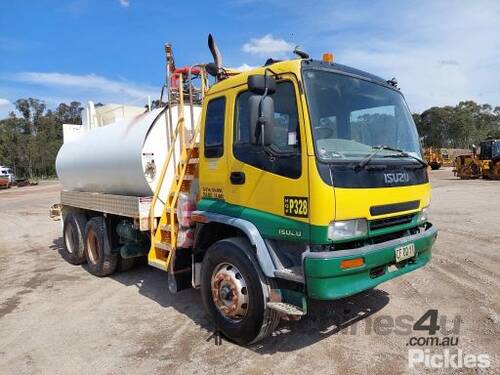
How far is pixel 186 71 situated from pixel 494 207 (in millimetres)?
11763

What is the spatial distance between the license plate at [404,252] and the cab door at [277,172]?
101cm

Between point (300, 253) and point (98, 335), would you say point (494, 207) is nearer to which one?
point (300, 253)

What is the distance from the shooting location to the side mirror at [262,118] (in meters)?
3.60

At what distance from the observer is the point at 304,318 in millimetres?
4836

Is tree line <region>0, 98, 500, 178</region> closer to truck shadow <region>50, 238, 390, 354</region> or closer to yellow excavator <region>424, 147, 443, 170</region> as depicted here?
yellow excavator <region>424, 147, 443, 170</region>

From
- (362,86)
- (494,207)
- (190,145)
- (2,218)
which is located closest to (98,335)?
(190,145)

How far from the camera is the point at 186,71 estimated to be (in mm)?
5688

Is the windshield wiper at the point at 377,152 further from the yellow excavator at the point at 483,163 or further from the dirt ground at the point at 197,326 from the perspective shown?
the yellow excavator at the point at 483,163

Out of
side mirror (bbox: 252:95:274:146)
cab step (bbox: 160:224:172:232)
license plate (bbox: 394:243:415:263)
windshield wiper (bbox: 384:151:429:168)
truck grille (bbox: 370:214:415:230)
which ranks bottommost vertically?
license plate (bbox: 394:243:415:263)

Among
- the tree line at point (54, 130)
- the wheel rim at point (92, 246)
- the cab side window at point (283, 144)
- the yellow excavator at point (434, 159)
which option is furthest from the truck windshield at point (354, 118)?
the tree line at point (54, 130)

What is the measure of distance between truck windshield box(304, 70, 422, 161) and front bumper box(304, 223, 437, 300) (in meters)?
0.82

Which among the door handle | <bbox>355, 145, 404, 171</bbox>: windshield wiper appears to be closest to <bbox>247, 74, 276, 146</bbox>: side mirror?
the door handle

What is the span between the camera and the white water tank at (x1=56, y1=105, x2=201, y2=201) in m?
5.78

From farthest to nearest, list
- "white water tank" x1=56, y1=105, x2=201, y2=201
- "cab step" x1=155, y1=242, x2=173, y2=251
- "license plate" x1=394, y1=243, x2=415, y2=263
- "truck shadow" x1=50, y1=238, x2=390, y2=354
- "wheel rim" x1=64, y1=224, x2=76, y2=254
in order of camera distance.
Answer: "wheel rim" x1=64, y1=224, x2=76, y2=254, "white water tank" x1=56, y1=105, x2=201, y2=201, "cab step" x1=155, y1=242, x2=173, y2=251, "truck shadow" x1=50, y1=238, x2=390, y2=354, "license plate" x1=394, y1=243, x2=415, y2=263
